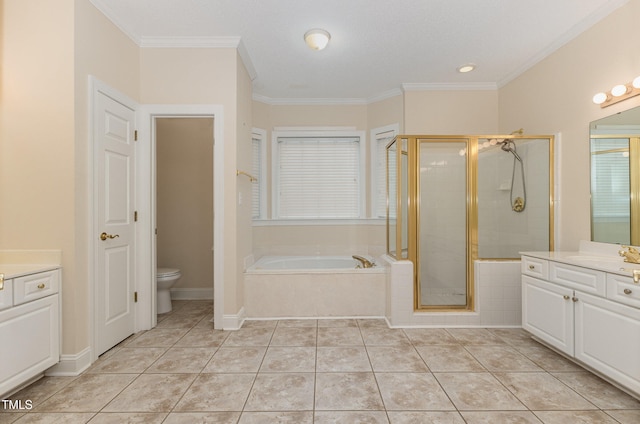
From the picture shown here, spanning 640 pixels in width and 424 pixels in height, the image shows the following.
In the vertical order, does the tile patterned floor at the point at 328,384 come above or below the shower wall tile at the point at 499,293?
below

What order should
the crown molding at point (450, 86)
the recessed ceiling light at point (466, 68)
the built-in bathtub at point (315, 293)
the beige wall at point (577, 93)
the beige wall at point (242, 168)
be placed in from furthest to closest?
1. the crown molding at point (450, 86)
2. the recessed ceiling light at point (466, 68)
3. the built-in bathtub at point (315, 293)
4. the beige wall at point (242, 168)
5. the beige wall at point (577, 93)

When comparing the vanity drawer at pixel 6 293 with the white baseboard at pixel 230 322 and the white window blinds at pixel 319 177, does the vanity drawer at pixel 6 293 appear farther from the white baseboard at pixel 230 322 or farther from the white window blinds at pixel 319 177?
the white window blinds at pixel 319 177

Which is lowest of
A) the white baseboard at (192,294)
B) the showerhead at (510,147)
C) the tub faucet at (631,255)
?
the white baseboard at (192,294)

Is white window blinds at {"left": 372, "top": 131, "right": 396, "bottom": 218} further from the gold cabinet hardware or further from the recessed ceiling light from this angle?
the gold cabinet hardware

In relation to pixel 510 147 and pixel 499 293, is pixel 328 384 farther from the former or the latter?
pixel 510 147

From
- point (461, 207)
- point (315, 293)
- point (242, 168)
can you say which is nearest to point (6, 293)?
point (242, 168)

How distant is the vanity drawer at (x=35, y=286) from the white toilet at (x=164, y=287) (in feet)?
4.18

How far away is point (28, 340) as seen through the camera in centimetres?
169

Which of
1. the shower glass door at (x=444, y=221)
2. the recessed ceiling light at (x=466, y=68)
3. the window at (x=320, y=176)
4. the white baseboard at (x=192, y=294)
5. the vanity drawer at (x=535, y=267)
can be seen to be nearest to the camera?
the vanity drawer at (x=535, y=267)

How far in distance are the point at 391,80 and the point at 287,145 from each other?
158 cm

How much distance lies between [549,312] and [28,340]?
3405mm

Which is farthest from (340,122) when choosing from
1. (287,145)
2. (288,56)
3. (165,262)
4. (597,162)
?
(165,262)

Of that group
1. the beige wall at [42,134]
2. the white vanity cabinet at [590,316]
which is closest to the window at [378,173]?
the white vanity cabinet at [590,316]

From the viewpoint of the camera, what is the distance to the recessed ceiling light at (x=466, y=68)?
3098mm
